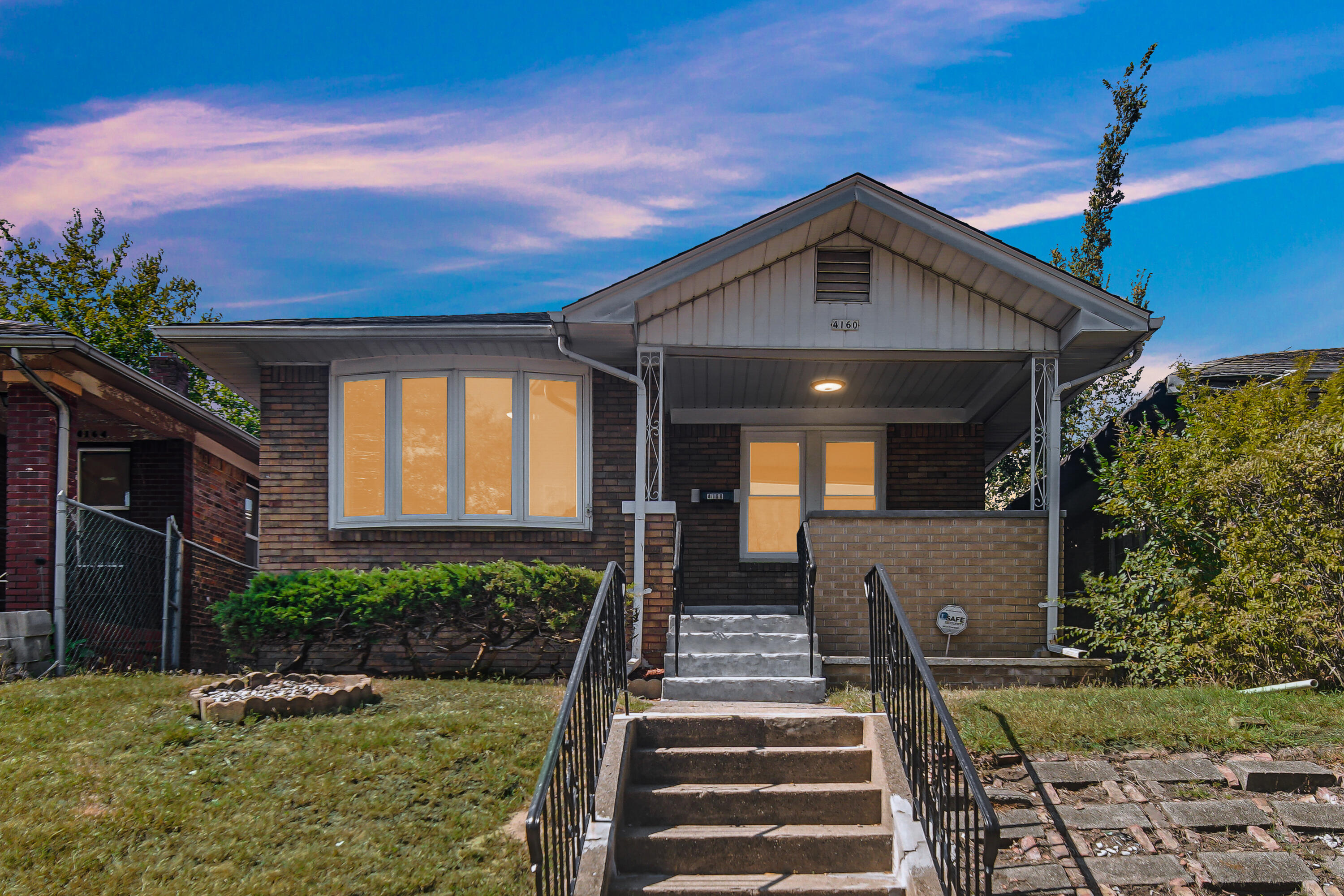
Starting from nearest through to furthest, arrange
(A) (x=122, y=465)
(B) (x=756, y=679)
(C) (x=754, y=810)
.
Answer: (C) (x=754, y=810) < (B) (x=756, y=679) < (A) (x=122, y=465)

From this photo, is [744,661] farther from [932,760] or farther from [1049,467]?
[1049,467]

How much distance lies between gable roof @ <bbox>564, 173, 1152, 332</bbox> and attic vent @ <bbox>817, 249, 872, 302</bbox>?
44 cm

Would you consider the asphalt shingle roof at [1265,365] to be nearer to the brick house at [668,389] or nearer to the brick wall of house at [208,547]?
the brick house at [668,389]

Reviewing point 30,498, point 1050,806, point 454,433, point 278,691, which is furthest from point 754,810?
point 30,498

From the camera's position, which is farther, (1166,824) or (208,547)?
(208,547)

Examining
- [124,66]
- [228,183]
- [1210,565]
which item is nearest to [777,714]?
[1210,565]

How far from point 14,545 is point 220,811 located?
5171 mm

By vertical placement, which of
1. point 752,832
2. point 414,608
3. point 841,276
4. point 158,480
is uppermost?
point 841,276

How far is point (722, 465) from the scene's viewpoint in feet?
36.3

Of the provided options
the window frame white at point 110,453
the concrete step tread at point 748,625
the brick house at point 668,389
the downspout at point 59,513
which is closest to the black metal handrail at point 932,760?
the concrete step tread at point 748,625

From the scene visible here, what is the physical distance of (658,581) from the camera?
8164mm

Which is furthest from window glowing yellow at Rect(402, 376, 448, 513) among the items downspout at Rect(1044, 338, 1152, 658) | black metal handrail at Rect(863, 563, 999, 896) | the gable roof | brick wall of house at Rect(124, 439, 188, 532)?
downspout at Rect(1044, 338, 1152, 658)

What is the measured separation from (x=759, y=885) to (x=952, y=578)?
463 cm

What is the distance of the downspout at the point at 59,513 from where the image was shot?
800 cm
